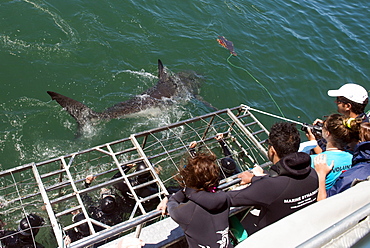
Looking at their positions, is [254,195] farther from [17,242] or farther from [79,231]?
[17,242]

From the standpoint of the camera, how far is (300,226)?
220 cm

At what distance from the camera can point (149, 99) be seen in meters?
8.27

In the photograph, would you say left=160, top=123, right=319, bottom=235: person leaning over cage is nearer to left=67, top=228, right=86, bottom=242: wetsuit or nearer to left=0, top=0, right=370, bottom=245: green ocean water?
left=67, top=228, right=86, bottom=242: wetsuit

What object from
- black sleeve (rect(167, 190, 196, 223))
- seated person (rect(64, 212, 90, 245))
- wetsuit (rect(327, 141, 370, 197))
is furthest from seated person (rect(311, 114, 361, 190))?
seated person (rect(64, 212, 90, 245))

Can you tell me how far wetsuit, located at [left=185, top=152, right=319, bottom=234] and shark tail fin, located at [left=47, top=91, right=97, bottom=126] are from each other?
4.78m

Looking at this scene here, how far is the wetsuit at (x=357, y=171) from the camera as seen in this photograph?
3258 millimetres

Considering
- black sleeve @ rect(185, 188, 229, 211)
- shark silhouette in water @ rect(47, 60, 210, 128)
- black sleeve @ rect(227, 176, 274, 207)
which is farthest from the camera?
shark silhouette in water @ rect(47, 60, 210, 128)

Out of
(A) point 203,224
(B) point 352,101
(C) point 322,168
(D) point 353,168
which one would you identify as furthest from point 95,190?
(B) point 352,101

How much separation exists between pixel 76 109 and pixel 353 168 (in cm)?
555

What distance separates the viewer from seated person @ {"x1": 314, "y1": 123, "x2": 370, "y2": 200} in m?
3.26

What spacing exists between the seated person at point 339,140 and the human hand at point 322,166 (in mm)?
157

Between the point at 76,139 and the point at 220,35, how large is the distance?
22.0 ft

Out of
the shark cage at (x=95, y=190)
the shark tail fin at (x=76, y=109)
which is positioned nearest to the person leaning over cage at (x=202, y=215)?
the shark cage at (x=95, y=190)

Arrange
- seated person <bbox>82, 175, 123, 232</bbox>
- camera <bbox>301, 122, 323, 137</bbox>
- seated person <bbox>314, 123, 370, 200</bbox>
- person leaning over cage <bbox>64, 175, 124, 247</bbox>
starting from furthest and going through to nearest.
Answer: camera <bbox>301, 122, 323, 137</bbox> → seated person <bbox>82, 175, 123, 232</bbox> → person leaning over cage <bbox>64, 175, 124, 247</bbox> → seated person <bbox>314, 123, 370, 200</bbox>
